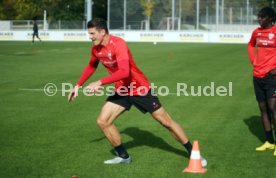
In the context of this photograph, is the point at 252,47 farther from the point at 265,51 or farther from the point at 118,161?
the point at 118,161

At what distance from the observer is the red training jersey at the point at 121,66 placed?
7426 mm

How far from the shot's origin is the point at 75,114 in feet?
40.8

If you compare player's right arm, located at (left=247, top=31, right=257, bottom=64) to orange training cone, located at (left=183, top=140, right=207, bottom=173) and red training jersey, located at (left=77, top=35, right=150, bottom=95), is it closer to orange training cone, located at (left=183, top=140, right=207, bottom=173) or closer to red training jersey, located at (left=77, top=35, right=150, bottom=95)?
red training jersey, located at (left=77, top=35, right=150, bottom=95)

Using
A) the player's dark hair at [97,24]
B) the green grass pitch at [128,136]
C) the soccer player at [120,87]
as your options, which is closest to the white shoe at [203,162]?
the soccer player at [120,87]

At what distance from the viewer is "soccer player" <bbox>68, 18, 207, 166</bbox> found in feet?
24.8

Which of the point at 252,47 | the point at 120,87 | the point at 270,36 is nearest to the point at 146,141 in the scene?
the point at 120,87

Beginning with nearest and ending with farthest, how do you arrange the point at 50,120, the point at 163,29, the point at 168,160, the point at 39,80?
1. the point at 168,160
2. the point at 50,120
3. the point at 39,80
4. the point at 163,29

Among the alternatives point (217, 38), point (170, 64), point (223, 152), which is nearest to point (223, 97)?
point (223, 152)

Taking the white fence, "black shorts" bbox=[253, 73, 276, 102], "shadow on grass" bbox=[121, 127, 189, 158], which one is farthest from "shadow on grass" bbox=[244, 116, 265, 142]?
the white fence

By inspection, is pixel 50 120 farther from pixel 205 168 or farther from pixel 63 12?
pixel 63 12

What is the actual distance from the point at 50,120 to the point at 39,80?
7702 mm

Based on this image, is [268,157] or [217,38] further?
[217,38]

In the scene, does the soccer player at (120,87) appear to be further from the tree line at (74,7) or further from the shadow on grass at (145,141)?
the tree line at (74,7)

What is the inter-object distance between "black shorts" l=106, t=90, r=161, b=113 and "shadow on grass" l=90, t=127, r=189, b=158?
3.69 ft
